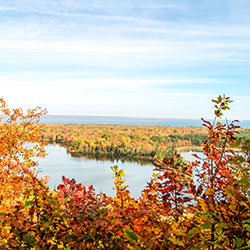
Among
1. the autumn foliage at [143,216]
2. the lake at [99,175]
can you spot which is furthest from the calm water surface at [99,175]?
the autumn foliage at [143,216]

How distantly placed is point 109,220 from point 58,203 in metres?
0.45

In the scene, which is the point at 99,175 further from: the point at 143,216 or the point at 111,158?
the point at 143,216

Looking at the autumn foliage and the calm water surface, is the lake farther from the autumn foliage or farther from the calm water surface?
the autumn foliage

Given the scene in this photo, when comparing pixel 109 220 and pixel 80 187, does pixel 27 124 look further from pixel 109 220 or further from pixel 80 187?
pixel 109 220

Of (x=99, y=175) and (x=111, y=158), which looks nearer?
(x=99, y=175)

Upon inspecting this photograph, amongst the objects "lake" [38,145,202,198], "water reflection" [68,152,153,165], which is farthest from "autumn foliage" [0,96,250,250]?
"water reflection" [68,152,153,165]

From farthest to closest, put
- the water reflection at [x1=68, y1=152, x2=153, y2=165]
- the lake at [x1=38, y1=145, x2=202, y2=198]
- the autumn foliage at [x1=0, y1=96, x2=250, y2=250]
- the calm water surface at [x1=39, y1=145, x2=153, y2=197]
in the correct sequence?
the water reflection at [x1=68, y1=152, x2=153, y2=165], the calm water surface at [x1=39, y1=145, x2=153, y2=197], the lake at [x1=38, y1=145, x2=202, y2=198], the autumn foliage at [x1=0, y1=96, x2=250, y2=250]

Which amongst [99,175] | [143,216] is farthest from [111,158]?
[143,216]

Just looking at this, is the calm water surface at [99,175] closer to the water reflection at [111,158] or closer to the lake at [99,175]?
the lake at [99,175]

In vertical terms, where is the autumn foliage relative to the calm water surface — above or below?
above

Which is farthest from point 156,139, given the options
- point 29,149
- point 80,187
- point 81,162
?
point 80,187

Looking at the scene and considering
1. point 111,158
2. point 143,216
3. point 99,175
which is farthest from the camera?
point 111,158

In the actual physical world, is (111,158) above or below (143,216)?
below

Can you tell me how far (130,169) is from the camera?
38406mm
